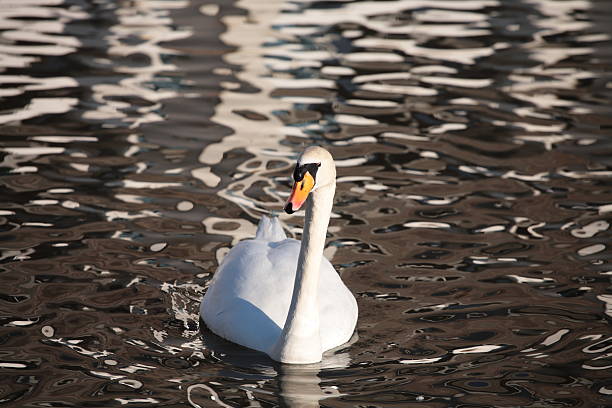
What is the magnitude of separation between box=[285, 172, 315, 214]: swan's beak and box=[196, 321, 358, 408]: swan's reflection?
1.20 metres

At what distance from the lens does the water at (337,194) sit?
7.69 m

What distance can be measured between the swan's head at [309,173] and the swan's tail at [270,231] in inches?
68.3

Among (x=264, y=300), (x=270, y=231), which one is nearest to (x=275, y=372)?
(x=264, y=300)

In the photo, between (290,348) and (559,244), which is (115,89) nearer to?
(559,244)

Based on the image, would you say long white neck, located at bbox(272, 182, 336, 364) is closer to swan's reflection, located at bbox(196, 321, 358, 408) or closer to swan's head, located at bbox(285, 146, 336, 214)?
swan's reflection, located at bbox(196, 321, 358, 408)

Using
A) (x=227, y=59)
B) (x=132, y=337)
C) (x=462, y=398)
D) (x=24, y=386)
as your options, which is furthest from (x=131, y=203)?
(x=227, y=59)

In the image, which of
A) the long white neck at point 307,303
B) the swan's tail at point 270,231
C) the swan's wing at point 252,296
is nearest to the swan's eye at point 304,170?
the long white neck at point 307,303

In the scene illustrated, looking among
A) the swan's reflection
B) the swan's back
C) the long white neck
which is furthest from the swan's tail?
the long white neck

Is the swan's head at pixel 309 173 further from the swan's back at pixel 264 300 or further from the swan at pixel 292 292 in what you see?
the swan's back at pixel 264 300

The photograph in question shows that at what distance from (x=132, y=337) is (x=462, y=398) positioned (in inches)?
91.6

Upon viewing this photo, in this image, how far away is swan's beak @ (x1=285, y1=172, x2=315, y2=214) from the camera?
23.2 feet

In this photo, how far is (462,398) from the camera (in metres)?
7.34

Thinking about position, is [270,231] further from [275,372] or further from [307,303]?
[275,372]

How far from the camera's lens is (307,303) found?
7.70 m
